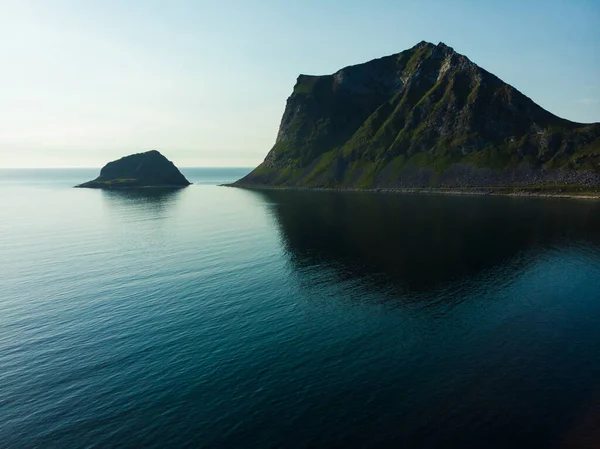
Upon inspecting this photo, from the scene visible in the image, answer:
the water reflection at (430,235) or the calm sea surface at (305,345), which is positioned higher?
the water reflection at (430,235)

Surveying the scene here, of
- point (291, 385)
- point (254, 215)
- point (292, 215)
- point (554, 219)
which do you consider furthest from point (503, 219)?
point (291, 385)

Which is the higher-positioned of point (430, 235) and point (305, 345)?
point (430, 235)

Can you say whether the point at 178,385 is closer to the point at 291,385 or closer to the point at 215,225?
the point at 291,385

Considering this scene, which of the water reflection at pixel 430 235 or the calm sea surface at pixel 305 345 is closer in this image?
the calm sea surface at pixel 305 345

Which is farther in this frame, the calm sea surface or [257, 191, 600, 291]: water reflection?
[257, 191, 600, 291]: water reflection

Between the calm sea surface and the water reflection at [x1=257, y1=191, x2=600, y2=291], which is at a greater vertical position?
the water reflection at [x1=257, y1=191, x2=600, y2=291]
